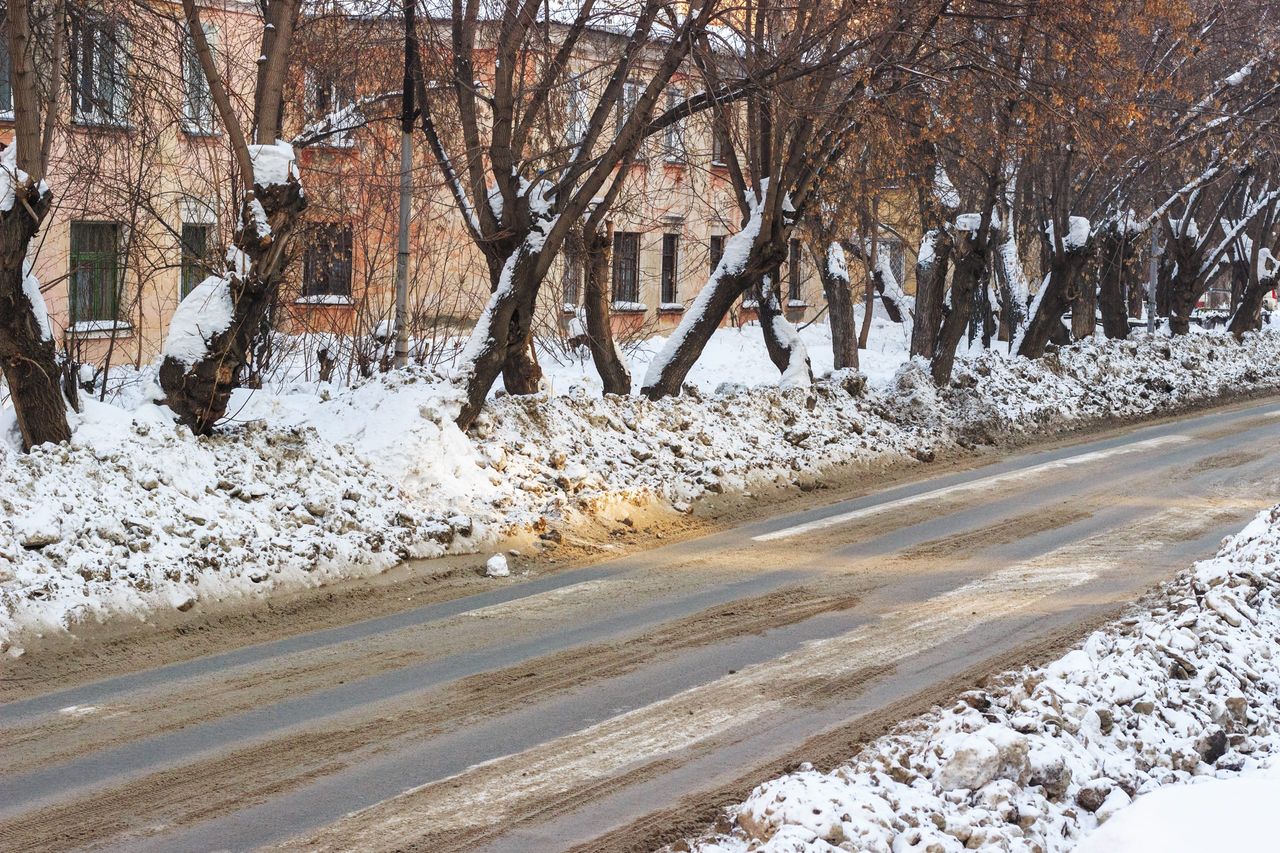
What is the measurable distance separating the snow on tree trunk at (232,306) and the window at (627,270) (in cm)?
2082

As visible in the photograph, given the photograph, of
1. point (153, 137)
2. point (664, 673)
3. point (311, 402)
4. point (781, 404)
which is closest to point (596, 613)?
point (664, 673)

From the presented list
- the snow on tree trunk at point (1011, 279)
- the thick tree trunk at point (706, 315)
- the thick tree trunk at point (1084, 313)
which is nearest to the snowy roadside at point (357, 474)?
the thick tree trunk at point (706, 315)

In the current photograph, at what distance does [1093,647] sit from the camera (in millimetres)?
6414

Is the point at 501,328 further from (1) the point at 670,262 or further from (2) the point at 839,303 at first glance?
(1) the point at 670,262

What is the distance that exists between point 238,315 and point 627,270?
22.4 metres

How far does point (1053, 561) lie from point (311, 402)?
251 inches

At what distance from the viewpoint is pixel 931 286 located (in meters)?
18.7

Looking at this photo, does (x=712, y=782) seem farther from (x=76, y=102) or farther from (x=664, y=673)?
(x=76, y=102)

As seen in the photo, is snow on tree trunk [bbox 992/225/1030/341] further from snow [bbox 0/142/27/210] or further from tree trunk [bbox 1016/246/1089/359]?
snow [bbox 0/142/27/210]

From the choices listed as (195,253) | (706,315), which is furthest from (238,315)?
(706,315)

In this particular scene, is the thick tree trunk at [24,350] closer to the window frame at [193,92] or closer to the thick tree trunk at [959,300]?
the window frame at [193,92]

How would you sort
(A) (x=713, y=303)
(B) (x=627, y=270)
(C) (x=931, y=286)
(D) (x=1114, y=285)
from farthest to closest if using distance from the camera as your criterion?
(B) (x=627, y=270) < (D) (x=1114, y=285) < (C) (x=931, y=286) < (A) (x=713, y=303)

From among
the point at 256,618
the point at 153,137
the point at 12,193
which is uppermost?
the point at 153,137

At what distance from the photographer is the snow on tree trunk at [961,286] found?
1825 centimetres
